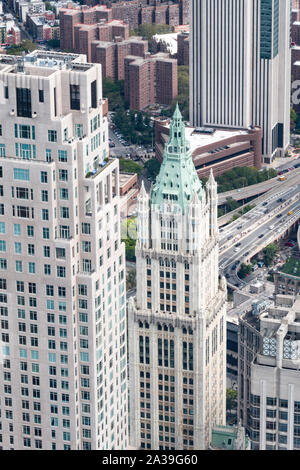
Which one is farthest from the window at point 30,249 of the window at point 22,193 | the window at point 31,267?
the window at point 22,193

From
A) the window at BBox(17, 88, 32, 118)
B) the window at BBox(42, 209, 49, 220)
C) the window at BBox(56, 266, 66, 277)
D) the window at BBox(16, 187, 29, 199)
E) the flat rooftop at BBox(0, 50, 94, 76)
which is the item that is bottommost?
the window at BBox(56, 266, 66, 277)

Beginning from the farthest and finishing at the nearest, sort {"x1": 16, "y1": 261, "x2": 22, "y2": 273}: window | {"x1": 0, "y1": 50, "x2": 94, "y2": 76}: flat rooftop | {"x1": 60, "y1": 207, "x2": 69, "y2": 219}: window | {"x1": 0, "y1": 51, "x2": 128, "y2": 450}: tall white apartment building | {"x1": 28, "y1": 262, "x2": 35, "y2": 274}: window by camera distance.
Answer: {"x1": 16, "y1": 261, "x2": 22, "y2": 273}: window
{"x1": 28, "y1": 262, "x2": 35, "y2": 274}: window
{"x1": 0, "y1": 50, "x2": 94, "y2": 76}: flat rooftop
{"x1": 60, "y1": 207, "x2": 69, "y2": 219}: window
{"x1": 0, "y1": 51, "x2": 128, "y2": 450}: tall white apartment building

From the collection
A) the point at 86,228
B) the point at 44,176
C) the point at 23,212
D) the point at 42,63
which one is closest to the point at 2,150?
the point at 44,176

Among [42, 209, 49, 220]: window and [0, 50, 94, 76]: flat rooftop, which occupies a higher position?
[0, 50, 94, 76]: flat rooftop

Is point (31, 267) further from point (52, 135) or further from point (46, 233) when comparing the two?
point (52, 135)

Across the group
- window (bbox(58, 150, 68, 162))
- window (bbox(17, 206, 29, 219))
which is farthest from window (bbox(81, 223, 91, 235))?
window (bbox(58, 150, 68, 162))

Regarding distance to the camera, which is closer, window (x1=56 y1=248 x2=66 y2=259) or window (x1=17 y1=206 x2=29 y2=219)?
window (x1=17 y1=206 x2=29 y2=219)

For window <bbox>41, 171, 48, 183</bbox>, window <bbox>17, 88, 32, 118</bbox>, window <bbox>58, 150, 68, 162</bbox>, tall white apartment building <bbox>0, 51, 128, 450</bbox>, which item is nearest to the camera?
window <bbox>58, 150, 68, 162</bbox>

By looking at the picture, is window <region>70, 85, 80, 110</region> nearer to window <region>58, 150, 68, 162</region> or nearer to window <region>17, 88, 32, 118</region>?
window <region>17, 88, 32, 118</region>
